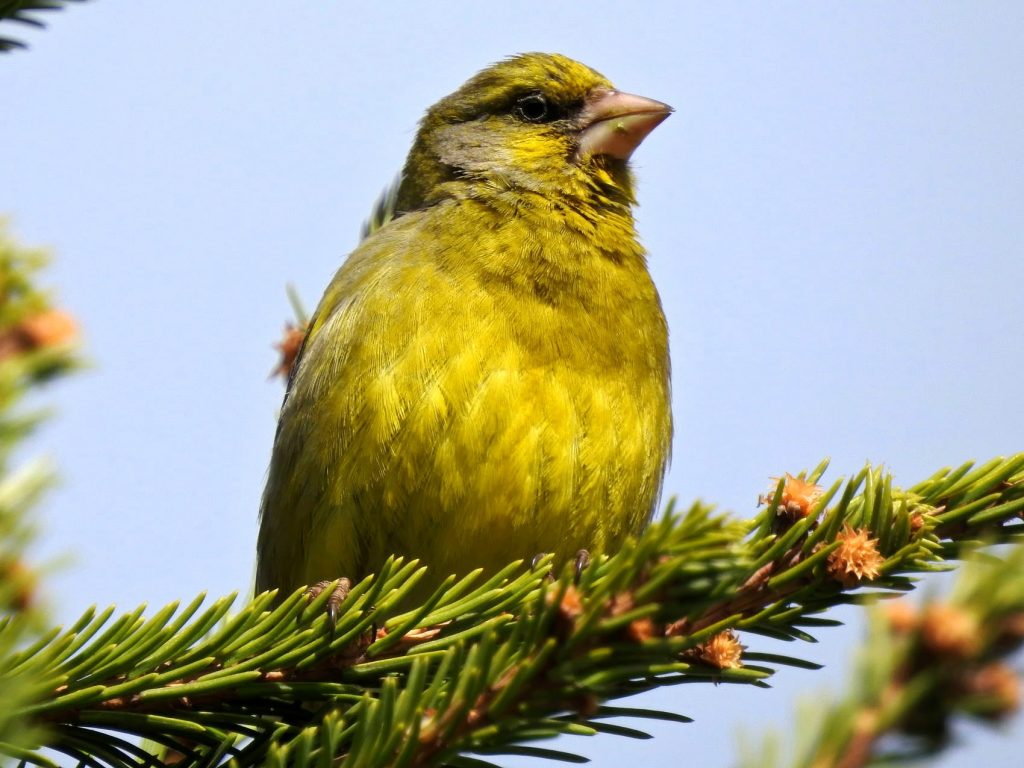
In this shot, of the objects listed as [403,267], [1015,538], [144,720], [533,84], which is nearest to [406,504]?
[403,267]

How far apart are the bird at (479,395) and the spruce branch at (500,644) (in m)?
1.03

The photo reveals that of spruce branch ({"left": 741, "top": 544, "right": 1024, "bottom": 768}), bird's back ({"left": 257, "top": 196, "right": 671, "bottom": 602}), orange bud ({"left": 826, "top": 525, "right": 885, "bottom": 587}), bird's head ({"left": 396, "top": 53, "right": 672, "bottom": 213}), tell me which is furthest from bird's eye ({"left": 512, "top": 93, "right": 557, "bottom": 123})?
spruce branch ({"left": 741, "top": 544, "right": 1024, "bottom": 768})

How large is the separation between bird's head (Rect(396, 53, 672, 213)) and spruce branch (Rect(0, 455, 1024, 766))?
2283 millimetres

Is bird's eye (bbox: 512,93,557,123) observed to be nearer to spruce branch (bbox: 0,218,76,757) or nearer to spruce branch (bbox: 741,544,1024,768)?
spruce branch (bbox: 0,218,76,757)

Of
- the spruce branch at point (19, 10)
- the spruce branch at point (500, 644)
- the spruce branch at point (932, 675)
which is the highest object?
the spruce branch at point (19, 10)

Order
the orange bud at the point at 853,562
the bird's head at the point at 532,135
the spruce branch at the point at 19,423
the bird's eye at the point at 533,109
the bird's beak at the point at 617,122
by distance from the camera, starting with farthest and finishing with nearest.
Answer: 1. the bird's eye at the point at 533,109
2. the bird's beak at the point at 617,122
3. the bird's head at the point at 532,135
4. the orange bud at the point at 853,562
5. the spruce branch at the point at 19,423

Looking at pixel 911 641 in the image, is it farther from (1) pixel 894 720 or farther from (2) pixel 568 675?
(2) pixel 568 675

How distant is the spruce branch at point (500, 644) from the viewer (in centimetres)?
155

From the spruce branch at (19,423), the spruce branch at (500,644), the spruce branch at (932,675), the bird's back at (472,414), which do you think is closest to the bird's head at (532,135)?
the bird's back at (472,414)

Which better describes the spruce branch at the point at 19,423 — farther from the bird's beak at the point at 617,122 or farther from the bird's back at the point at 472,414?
the bird's beak at the point at 617,122

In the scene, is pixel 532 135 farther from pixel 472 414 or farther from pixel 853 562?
pixel 853 562

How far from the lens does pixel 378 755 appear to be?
156 cm

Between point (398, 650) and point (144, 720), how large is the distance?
52 centimetres

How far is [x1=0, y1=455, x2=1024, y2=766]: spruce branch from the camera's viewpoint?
5.07 ft
